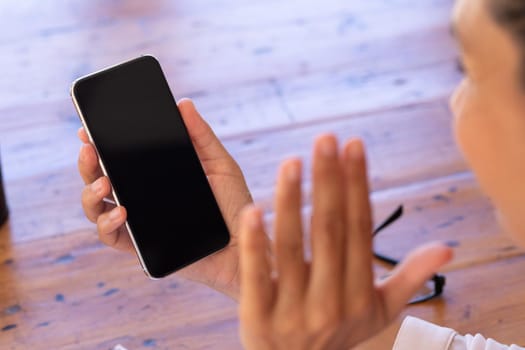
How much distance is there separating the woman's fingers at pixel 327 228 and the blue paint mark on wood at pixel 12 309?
26.3 inches

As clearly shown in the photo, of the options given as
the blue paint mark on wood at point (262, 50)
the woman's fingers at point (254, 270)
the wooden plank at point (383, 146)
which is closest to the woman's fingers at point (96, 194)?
the woman's fingers at point (254, 270)

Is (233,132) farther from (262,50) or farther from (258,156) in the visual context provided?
(262,50)

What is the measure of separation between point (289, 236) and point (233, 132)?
3.03 feet

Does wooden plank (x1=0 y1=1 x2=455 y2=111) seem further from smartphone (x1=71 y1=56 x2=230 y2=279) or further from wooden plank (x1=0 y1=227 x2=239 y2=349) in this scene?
smartphone (x1=71 y1=56 x2=230 y2=279)

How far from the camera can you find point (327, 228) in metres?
0.63

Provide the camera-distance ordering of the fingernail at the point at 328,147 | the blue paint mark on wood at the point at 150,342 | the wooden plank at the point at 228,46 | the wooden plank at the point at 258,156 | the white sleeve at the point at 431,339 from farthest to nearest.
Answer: the wooden plank at the point at 228,46 → the wooden plank at the point at 258,156 → the blue paint mark on wood at the point at 150,342 → the white sleeve at the point at 431,339 → the fingernail at the point at 328,147

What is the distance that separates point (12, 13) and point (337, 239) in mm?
1572

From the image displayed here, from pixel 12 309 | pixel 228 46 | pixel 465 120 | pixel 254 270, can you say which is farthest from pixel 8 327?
pixel 228 46

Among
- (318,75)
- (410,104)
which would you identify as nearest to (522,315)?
(410,104)

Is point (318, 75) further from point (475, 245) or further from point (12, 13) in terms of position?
point (12, 13)

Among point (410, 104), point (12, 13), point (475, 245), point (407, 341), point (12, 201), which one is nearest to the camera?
point (407, 341)

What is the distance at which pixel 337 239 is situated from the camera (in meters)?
0.64

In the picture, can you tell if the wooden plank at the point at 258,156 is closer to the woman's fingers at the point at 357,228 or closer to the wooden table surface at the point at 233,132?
the wooden table surface at the point at 233,132

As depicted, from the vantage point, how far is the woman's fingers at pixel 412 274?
64 cm
